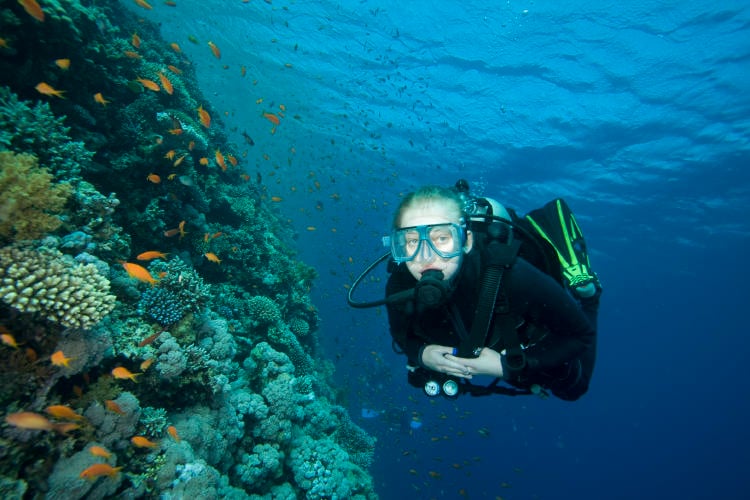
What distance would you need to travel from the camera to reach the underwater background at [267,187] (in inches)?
154

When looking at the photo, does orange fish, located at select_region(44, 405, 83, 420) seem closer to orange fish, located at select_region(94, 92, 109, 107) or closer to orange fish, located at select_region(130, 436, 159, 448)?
orange fish, located at select_region(130, 436, 159, 448)

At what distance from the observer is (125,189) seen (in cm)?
734

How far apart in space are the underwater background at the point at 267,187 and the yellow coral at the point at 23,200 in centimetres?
2

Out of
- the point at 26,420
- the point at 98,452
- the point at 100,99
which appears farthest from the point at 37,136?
the point at 98,452

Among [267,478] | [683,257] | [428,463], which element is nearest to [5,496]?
[267,478]

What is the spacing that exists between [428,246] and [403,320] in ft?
3.17

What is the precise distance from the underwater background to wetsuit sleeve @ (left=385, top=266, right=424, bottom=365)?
2.99 metres

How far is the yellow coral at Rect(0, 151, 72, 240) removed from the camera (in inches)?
151

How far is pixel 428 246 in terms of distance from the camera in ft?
11.3

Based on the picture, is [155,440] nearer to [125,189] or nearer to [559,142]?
[125,189]

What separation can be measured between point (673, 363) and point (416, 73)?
10947 centimetres

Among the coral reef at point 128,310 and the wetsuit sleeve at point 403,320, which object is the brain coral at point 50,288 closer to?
the coral reef at point 128,310

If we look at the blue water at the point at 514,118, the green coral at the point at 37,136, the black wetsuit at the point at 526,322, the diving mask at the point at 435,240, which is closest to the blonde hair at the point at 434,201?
the diving mask at the point at 435,240

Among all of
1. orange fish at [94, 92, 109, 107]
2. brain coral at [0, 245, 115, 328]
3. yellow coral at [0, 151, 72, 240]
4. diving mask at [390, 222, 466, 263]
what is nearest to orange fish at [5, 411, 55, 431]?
brain coral at [0, 245, 115, 328]
